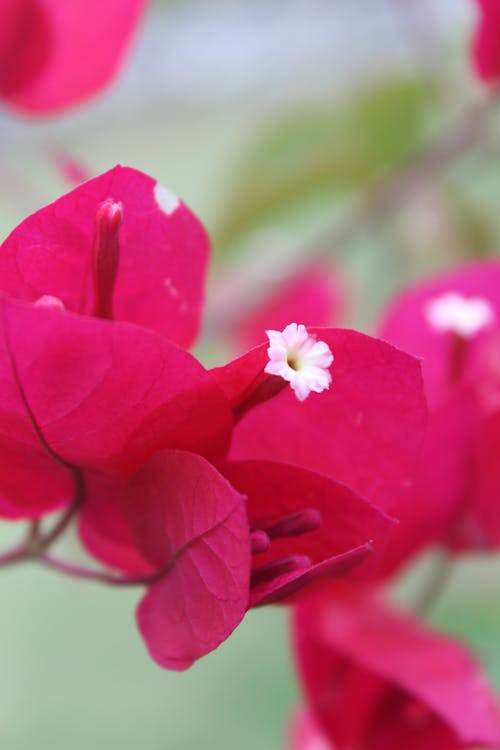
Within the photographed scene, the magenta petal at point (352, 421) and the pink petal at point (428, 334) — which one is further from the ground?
the magenta petal at point (352, 421)

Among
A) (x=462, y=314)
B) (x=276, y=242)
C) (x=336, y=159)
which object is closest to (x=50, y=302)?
(x=462, y=314)

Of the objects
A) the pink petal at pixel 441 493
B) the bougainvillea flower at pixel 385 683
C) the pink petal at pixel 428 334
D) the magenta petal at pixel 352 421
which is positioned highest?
the magenta petal at pixel 352 421

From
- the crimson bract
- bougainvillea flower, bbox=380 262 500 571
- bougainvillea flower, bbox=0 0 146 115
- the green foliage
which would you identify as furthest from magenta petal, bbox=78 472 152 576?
the green foliage

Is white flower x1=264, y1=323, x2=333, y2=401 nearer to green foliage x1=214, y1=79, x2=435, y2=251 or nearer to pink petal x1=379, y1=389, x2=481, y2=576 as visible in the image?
pink petal x1=379, y1=389, x2=481, y2=576

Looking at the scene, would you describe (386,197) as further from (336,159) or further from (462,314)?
(462,314)

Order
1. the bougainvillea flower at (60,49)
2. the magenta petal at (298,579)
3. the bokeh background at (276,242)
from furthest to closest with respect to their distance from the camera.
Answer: the bokeh background at (276,242) → the bougainvillea flower at (60,49) → the magenta petal at (298,579)

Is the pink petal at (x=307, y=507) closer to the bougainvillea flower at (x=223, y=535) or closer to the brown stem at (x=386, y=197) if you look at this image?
the bougainvillea flower at (x=223, y=535)

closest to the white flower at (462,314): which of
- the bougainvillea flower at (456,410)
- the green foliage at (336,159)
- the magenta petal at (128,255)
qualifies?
the bougainvillea flower at (456,410)
